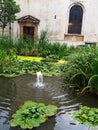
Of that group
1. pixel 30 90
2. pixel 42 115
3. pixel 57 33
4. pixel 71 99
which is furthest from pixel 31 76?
pixel 57 33

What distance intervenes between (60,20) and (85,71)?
577 inches

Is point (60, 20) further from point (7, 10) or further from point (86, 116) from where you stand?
point (86, 116)

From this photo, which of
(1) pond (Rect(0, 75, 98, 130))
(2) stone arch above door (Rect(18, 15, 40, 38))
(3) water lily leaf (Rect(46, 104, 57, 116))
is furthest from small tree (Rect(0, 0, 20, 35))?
(3) water lily leaf (Rect(46, 104, 57, 116))

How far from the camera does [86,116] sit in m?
6.53

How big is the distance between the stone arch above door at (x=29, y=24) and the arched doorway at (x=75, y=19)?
271 centimetres

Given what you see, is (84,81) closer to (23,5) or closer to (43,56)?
(43,56)

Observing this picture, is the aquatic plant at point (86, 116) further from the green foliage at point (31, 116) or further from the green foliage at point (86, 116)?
the green foliage at point (31, 116)

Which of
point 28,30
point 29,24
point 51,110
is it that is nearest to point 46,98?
point 51,110

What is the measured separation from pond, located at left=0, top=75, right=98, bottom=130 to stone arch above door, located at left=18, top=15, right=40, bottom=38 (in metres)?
13.2

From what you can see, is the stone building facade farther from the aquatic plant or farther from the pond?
the aquatic plant

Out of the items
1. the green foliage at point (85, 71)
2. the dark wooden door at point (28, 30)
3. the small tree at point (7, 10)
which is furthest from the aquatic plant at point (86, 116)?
the dark wooden door at point (28, 30)

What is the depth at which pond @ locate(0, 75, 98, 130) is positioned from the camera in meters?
6.39

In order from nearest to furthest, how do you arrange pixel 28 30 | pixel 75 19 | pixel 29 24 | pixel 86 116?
pixel 86 116 < pixel 29 24 < pixel 75 19 < pixel 28 30

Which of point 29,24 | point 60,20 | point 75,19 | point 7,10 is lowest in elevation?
point 29,24
